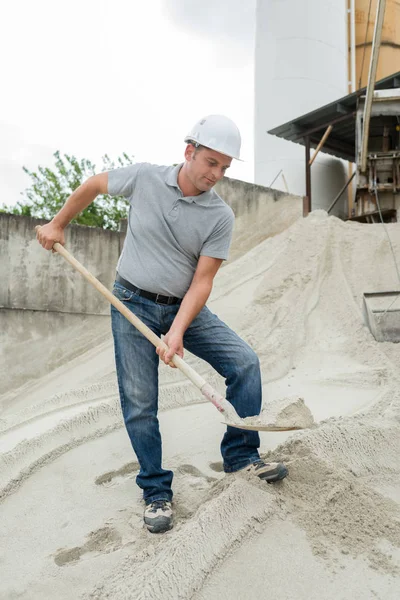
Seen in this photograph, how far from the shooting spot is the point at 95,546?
7.30 ft

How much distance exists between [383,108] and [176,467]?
8040 millimetres

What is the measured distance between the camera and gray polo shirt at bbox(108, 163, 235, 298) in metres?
2.47

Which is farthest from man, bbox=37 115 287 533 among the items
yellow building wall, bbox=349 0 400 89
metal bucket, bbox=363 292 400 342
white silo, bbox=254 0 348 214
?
yellow building wall, bbox=349 0 400 89

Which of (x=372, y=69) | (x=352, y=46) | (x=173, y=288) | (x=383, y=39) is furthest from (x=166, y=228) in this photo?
(x=383, y=39)

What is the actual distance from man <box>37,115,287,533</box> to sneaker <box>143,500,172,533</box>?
2 centimetres

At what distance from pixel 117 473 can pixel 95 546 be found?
69cm

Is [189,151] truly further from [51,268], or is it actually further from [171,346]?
[51,268]

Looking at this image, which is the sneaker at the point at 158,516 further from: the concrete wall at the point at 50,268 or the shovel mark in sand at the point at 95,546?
the concrete wall at the point at 50,268

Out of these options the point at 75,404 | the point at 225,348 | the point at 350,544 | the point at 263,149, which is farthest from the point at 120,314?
the point at 263,149

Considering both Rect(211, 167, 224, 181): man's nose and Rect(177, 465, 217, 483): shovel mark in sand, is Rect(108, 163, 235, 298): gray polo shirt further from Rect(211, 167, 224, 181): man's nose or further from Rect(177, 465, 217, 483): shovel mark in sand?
Rect(177, 465, 217, 483): shovel mark in sand

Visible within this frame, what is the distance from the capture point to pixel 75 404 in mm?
4344

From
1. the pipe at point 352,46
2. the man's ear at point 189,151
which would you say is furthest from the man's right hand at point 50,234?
the pipe at point 352,46

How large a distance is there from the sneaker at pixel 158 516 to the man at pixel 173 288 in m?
0.02

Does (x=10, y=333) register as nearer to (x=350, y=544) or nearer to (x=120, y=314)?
(x=120, y=314)
